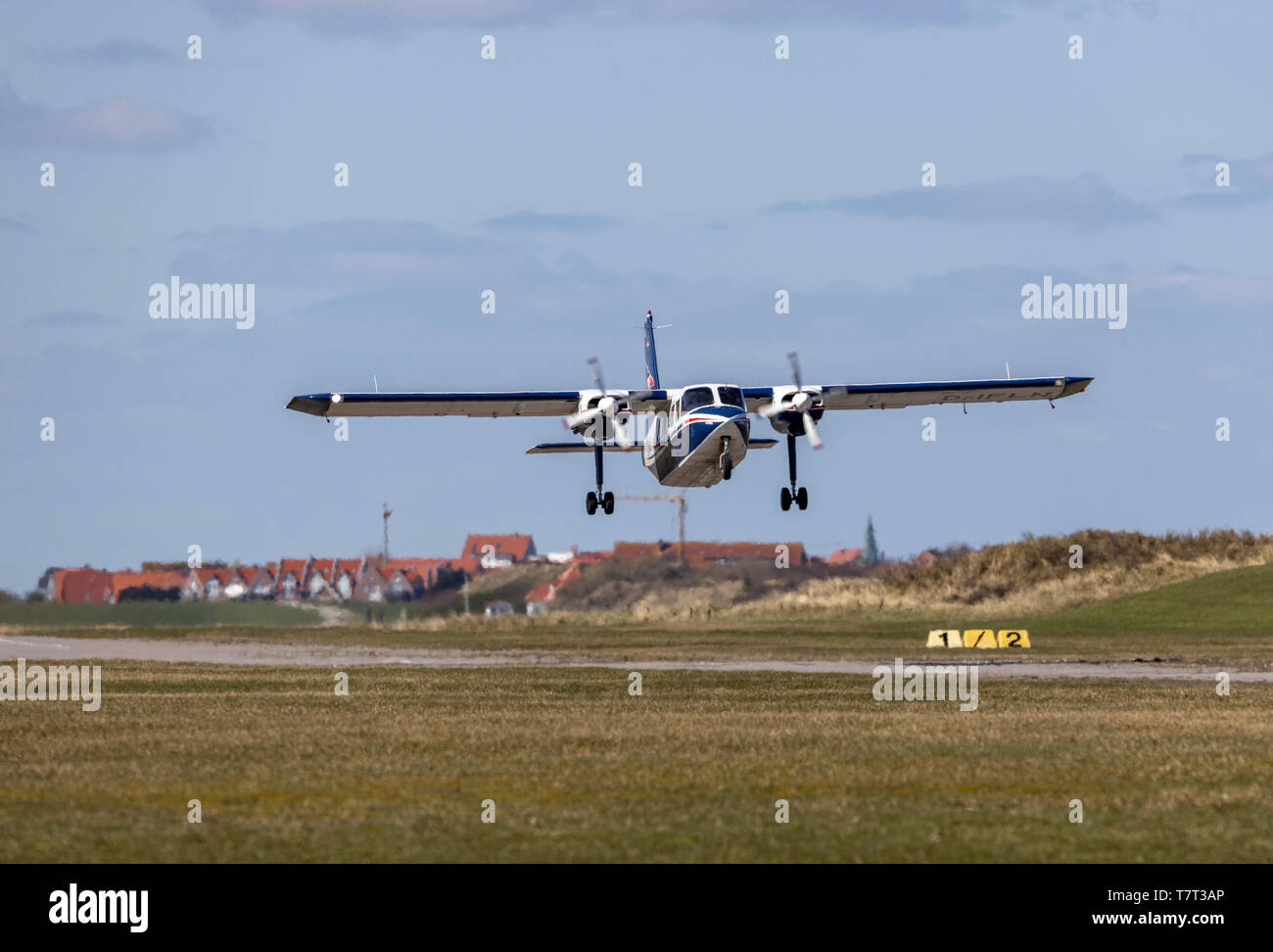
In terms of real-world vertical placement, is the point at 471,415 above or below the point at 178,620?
above

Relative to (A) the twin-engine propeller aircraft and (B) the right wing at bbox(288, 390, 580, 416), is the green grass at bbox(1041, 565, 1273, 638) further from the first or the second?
(B) the right wing at bbox(288, 390, 580, 416)

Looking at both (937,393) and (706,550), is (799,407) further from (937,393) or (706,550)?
(706,550)

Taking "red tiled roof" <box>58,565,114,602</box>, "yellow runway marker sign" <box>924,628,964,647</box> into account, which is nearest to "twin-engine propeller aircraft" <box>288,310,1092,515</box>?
"yellow runway marker sign" <box>924,628,964,647</box>

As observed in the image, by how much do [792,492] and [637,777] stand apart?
30.5 meters

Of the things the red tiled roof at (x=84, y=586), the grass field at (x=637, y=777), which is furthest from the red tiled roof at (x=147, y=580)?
the grass field at (x=637, y=777)

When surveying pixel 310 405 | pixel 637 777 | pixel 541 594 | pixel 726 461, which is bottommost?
pixel 637 777

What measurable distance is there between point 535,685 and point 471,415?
18.6 metres

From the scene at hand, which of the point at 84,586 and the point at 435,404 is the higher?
the point at 435,404

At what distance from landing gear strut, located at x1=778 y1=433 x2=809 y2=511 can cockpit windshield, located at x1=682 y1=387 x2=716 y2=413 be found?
230 inches

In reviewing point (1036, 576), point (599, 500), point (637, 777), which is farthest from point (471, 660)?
point (1036, 576)

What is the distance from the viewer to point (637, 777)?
2050 centimetres
